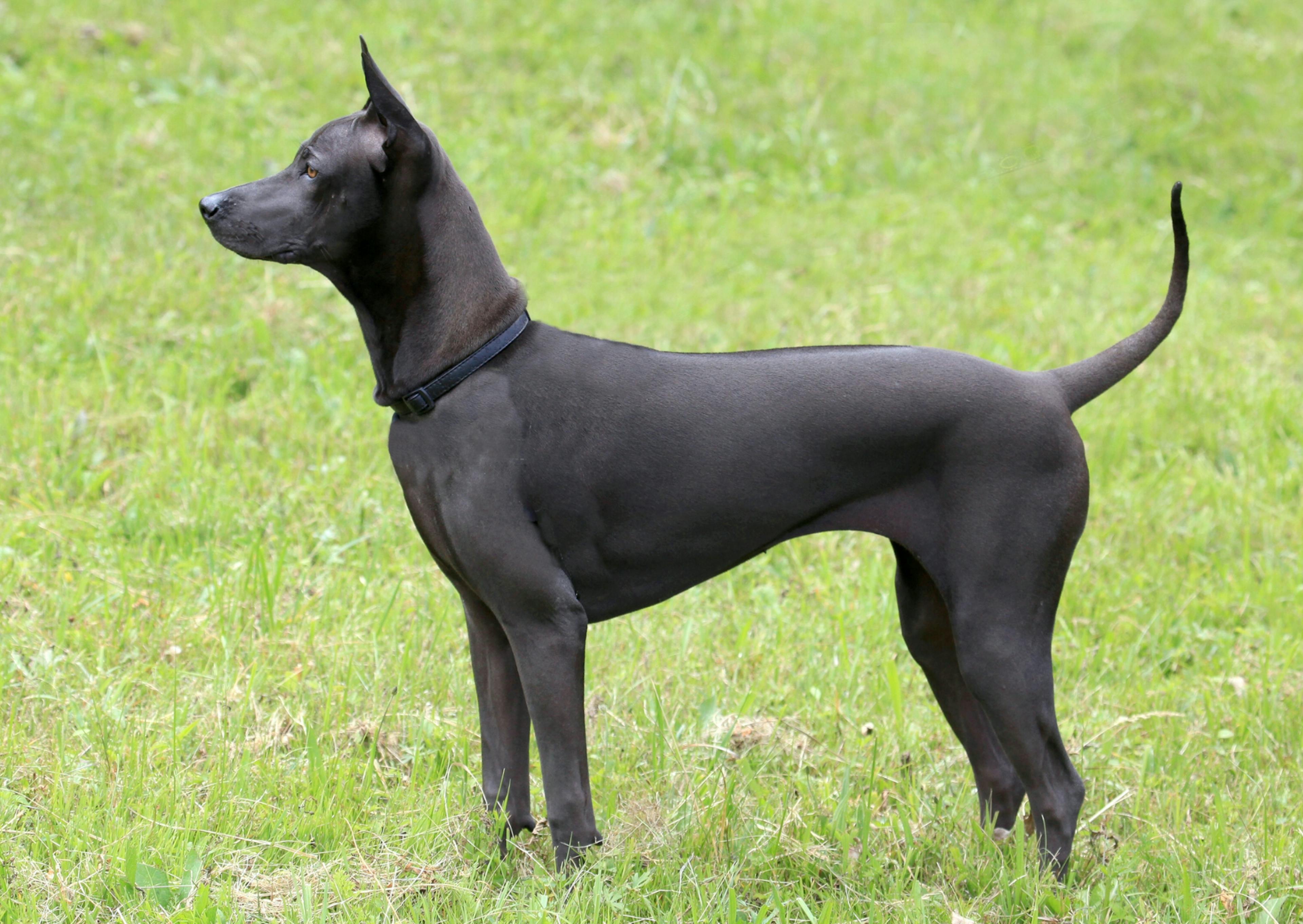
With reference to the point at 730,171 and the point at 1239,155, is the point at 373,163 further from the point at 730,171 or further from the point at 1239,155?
the point at 1239,155

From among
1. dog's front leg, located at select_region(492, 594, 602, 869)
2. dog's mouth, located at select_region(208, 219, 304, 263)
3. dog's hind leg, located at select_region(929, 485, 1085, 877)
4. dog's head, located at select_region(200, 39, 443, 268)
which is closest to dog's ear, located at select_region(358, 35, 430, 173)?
dog's head, located at select_region(200, 39, 443, 268)

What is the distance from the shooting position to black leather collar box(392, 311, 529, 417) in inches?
121

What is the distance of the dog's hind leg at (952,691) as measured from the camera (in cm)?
353

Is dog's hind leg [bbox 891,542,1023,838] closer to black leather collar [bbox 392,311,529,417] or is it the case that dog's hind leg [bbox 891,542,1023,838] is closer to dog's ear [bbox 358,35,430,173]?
black leather collar [bbox 392,311,529,417]

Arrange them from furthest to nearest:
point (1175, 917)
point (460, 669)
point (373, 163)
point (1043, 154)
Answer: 1. point (1043, 154)
2. point (460, 669)
3. point (1175, 917)
4. point (373, 163)

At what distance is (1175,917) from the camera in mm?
3410

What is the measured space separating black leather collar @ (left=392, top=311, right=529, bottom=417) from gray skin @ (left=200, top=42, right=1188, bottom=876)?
0.02 meters

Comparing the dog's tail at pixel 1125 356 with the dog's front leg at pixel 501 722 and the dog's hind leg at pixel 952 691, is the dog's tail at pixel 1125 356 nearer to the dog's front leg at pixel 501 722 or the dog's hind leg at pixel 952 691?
the dog's hind leg at pixel 952 691

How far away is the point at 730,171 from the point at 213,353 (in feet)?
14.5

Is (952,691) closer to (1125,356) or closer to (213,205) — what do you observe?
(1125,356)

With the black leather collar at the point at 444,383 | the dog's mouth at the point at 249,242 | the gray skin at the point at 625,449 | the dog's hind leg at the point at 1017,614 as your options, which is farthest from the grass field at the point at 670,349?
the dog's mouth at the point at 249,242

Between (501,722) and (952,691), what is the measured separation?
4.15 feet

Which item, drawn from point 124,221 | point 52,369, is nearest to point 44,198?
point 124,221

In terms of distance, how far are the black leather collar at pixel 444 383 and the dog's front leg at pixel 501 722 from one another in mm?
529
